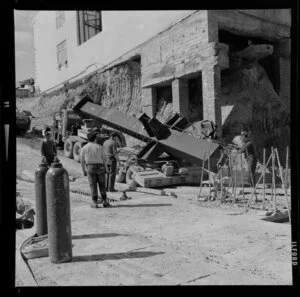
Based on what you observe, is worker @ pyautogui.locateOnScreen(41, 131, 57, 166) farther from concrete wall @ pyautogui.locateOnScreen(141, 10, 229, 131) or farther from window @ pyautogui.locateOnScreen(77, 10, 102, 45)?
concrete wall @ pyautogui.locateOnScreen(141, 10, 229, 131)

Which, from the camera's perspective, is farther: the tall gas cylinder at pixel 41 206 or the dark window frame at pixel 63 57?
the tall gas cylinder at pixel 41 206

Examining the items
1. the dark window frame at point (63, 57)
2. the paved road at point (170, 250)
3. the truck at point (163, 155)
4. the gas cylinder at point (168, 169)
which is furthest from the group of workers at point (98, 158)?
the dark window frame at point (63, 57)

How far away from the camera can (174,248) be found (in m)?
4.88

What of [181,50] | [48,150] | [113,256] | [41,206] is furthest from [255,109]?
[113,256]

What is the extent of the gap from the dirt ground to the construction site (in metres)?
0.02

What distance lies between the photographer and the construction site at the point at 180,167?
427cm

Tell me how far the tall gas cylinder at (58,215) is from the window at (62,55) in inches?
56.4

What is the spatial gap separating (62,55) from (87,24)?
58 cm

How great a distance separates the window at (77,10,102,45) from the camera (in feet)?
14.1

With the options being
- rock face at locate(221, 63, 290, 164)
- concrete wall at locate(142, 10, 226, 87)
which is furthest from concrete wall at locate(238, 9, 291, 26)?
rock face at locate(221, 63, 290, 164)

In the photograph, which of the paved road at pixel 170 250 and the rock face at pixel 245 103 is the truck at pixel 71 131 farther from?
the paved road at pixel 170 250

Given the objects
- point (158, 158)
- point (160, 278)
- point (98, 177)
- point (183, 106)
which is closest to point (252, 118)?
point (183, 106)

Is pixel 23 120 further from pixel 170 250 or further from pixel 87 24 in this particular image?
pixel 170 250

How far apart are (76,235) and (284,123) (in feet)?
35.9
